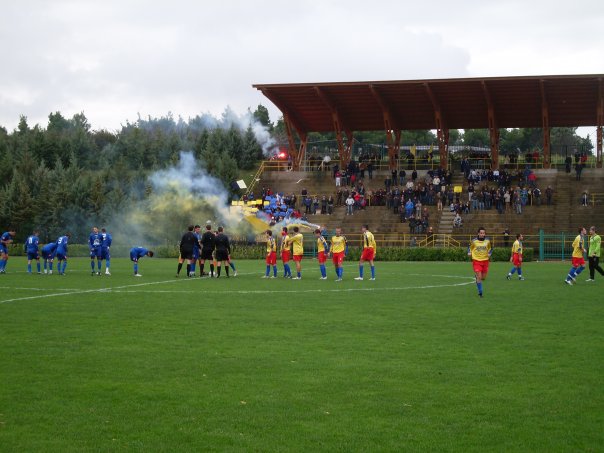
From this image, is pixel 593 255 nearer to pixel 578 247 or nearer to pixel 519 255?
pixel 578 247

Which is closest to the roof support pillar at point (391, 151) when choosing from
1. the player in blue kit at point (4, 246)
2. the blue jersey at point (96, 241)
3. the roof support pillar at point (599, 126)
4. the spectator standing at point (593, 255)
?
the roof support pillar at point (599, 126)

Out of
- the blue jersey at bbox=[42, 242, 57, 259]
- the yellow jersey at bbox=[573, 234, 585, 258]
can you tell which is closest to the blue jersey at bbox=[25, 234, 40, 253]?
the blue jersey at bbox=[42, 242, 57, 259]

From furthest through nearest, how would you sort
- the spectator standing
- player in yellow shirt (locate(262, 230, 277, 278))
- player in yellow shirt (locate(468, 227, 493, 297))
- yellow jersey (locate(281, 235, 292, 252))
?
yellow jersey (locate(281, 235, 292, 252)) < player in yellow shirt (locate(262, 230, 277, 278)) < the spectator standing < player in yellow shirt (locate(468, 227, 493, 297))

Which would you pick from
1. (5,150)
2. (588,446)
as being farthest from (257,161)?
(588,446)

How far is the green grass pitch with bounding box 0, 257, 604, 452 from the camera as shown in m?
8.20

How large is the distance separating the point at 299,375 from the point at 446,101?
53.4 m

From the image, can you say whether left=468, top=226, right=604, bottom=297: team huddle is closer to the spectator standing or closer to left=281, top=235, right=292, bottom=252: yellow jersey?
the spectator standing

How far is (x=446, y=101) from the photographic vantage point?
62.1 metres

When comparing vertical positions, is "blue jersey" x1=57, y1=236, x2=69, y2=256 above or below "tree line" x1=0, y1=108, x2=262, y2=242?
below

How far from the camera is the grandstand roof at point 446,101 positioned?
58.6 metres

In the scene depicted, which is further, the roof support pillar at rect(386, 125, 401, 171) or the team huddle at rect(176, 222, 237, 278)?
the roof support pillar at rect(386, 125, 401, 171)

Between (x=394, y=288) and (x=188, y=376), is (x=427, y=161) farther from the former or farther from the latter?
(x=188, y=376)

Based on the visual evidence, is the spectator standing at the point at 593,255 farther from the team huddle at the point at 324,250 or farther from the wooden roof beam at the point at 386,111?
the wooden roof beam at the point at 386,111

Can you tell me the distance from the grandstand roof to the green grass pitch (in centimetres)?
4053
